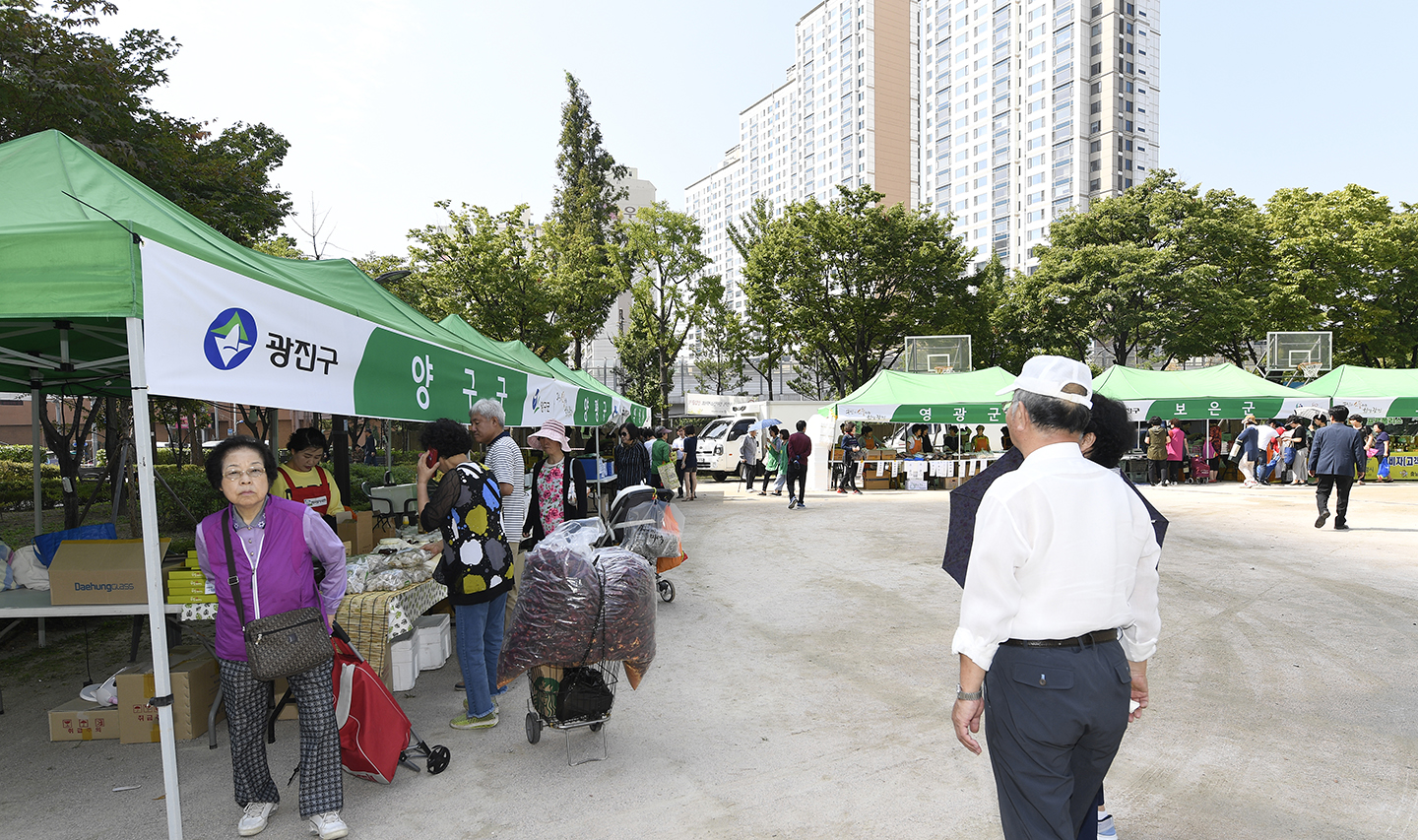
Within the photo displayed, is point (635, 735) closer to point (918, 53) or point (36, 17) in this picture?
point (36, 17)

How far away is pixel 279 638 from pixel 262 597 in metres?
0.18

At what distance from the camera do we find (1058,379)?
2.14m

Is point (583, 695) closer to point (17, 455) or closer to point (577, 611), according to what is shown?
point (577, 611)

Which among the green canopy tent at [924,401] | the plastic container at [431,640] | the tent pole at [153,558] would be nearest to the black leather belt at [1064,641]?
the tent pole at [153,558]

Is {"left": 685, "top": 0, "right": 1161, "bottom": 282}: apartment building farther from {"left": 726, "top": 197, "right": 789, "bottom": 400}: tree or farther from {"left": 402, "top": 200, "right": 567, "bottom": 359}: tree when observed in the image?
{"left": 402, "top": 200, "right": 567, "bottom": 359}: tree

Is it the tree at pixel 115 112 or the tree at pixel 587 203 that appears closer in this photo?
the tree at pixel 115 112

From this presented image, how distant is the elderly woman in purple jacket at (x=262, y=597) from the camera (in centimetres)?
305

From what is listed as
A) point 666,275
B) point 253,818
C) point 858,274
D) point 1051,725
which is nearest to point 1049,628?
point 1051,725

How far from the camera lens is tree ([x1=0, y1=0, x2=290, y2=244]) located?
7.75 meters

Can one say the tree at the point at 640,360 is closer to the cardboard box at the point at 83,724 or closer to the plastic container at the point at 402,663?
the plastic container at the point at 402,663

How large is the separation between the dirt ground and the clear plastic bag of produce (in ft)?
2.02

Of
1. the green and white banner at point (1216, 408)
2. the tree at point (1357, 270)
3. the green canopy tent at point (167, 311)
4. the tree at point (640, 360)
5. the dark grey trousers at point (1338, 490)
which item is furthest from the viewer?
the tree at point (640, 360)

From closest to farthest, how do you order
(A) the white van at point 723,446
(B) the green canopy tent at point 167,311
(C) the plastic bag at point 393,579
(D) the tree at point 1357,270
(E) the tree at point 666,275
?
(B) the green canopy tent at point 167,311, (C) the plastic bag at point 393,579, (A) the white van at point 723,446, (D) the tree at point 1357,270, (E) the tree at point 666,275

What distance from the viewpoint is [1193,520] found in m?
12.8
